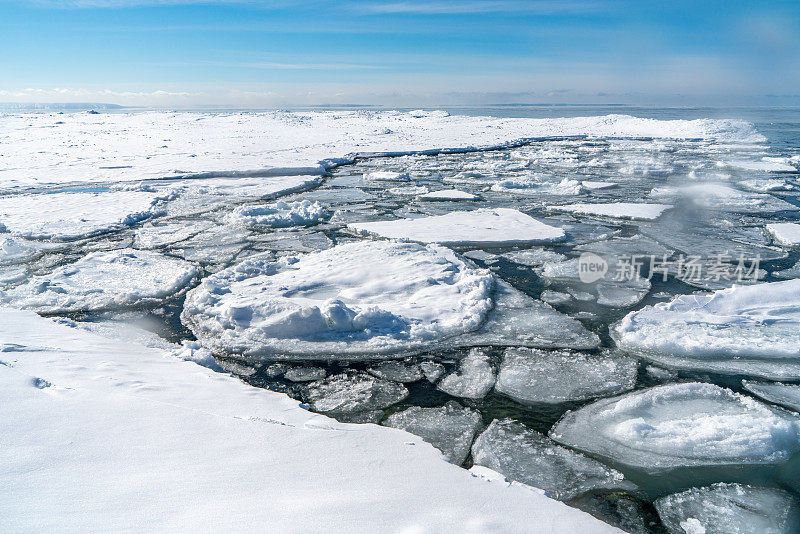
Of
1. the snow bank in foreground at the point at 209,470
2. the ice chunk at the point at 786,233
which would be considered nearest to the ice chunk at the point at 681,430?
the snow bank in foreground at the point at 209,470

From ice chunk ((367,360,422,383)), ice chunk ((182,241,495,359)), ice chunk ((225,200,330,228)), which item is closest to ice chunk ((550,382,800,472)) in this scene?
ice chunk ((367,360,422,383))

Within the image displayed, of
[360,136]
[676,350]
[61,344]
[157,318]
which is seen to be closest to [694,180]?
[676,350]

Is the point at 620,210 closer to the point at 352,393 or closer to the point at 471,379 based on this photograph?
the point at 471,379

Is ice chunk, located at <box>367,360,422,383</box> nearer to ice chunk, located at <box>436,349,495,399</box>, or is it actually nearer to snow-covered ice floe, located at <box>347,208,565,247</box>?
ice chunk, located at <box>436,349,495,399</box>

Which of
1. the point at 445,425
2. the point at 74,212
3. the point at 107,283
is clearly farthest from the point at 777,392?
the point at 74,212

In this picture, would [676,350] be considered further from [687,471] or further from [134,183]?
[134,183]
